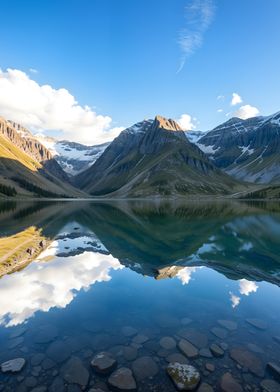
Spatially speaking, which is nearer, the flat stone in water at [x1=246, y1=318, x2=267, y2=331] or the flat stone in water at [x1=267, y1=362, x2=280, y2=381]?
the flat stone in water at [x1=267, y1=362, x2=280, y2=381]

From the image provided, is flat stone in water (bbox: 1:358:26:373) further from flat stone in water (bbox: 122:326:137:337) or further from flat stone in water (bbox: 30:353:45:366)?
flat stone in water (bbox: 122:326:137:337)

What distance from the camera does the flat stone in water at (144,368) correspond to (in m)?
16.0

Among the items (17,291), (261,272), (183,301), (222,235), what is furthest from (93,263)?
(222,235)

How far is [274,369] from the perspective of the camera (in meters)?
16.4

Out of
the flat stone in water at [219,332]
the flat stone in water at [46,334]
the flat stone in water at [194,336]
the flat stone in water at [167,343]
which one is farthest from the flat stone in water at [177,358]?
the flat stone in water at [46,334]

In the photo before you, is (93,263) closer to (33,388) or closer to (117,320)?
(117,320)

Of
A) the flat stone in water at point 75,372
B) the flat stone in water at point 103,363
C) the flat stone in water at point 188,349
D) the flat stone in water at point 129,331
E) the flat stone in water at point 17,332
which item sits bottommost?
the flat stone in water at point 17,332

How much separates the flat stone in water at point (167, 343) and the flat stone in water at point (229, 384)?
4.30 metres

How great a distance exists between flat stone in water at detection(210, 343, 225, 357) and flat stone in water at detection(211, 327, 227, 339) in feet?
5.40

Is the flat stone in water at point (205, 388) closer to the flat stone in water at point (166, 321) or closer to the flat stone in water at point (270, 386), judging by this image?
the flat stone in water at point (270, 386)

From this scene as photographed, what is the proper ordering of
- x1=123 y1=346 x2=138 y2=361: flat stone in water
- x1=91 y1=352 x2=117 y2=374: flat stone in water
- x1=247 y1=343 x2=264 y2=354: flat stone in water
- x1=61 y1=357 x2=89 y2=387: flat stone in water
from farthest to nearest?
1. x1=247 y1=343 x2=264 y2=354: flat stone in water
2. x1=123 y1=346 x2=138 y2=361: flat stone in water
3. x1=91 y1=352 x2=117 y2=374: flat stone in water
4. x1=61 y1=357 x2=89 y2=387: flat stone in water

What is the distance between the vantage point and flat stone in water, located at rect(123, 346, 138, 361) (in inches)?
704

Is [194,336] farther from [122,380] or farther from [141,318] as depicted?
[122,380]

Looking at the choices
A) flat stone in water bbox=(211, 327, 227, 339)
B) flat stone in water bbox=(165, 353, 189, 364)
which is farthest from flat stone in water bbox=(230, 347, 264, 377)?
flat stone in water bbox=(165, 353, 189, 364)
